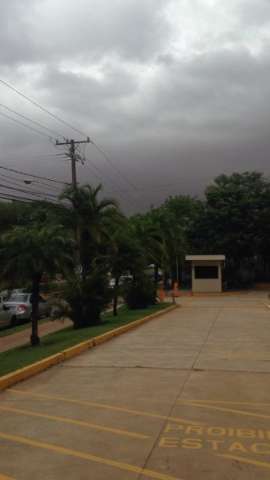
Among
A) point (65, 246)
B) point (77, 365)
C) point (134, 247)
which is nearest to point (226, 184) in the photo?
point (134, 247)

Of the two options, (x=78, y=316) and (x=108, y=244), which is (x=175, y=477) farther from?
(x=108, y=244)

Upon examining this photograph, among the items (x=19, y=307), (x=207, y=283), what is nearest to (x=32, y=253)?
(x=19, y=307)

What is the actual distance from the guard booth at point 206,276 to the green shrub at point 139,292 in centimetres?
1924

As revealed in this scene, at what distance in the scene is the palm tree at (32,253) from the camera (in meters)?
16.0

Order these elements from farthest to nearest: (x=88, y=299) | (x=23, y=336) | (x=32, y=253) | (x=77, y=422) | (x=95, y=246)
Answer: (x=95, y=246)
(x=23, y=336)
(x=88, y=299)
(x=32, y=253)
(x=77, y=422)

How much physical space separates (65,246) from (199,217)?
39109mm

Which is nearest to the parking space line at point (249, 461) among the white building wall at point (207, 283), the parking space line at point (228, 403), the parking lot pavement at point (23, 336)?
the parking space line at point (228, 403)

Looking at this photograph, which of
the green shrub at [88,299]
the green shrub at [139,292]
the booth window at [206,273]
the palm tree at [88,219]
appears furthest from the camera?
the booth window at [206,273]

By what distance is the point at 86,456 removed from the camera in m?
6.19

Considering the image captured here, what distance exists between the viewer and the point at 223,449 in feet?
20.9

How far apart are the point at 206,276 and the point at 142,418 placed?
41952 millimetres

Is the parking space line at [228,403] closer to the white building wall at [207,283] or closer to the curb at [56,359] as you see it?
the curb at [56,359]

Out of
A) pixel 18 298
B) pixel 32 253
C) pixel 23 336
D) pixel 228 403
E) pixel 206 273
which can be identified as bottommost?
pixel 23 336

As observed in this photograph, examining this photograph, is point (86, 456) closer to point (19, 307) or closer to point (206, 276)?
point (19, 307)
